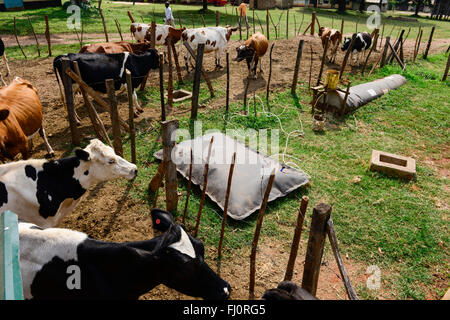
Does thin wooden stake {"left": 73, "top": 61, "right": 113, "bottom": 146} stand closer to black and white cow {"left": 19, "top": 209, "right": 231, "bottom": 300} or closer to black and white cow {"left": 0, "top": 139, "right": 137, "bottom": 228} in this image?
black and white cow {"left": 0, "top": 139, "right": 137, "bottom": 228}

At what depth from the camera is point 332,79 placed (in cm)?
833

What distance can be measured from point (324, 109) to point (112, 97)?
5.65 meters

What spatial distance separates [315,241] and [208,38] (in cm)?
1049

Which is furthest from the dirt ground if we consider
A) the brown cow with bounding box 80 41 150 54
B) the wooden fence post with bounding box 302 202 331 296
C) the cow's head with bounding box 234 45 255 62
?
the cow's head with bounding box 234 45 255 62

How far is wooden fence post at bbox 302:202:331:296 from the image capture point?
274cm

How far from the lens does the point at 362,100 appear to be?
9164 millimetres

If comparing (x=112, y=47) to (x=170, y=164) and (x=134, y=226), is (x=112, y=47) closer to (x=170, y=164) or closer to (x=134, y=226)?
(x=170, y=164)

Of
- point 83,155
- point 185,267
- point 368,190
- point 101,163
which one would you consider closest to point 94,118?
point 101,163

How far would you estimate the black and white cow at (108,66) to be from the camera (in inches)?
296

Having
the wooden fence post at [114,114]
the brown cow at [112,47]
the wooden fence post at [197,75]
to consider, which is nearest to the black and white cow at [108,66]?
the brown cow at [112,47]

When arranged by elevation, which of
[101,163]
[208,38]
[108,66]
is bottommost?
[101,163]

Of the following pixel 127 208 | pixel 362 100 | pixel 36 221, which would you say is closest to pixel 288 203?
pixel 127 208

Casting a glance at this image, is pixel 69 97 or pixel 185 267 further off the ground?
pixel 69 97

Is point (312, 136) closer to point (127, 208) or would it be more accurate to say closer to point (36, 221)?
point (127, 208)
